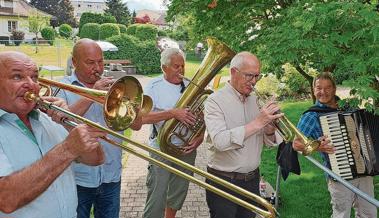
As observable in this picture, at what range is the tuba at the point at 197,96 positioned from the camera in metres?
4.45

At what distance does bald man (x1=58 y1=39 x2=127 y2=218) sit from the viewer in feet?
11.6

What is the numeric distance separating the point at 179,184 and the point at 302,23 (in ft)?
7.84

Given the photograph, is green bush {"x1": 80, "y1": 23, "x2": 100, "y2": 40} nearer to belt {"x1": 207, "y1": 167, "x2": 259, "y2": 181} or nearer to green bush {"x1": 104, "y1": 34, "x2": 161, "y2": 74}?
green bush {"x1": 104, "y1": 34, "x2": 161, "y2": 74}

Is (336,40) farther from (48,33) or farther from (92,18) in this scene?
(48,33)

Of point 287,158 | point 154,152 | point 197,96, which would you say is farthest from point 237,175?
point 154,152

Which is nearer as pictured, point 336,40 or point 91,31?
point 336,40

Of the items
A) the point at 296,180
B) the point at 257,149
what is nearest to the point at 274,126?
the point at 257,149

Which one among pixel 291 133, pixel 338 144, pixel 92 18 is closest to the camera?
pixel 291 133

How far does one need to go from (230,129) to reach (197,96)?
994 mm

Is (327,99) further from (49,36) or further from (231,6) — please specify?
(49,36)

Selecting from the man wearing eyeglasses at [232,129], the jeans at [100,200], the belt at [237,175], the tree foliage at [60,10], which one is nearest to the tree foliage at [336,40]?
the man wearing eyeglasses at [232,129]

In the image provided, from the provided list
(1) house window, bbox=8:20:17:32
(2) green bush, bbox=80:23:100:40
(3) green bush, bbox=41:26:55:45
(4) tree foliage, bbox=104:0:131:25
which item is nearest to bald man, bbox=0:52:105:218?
(2) green bush, bbox=80:23:100:40

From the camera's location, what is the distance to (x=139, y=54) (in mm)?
24859

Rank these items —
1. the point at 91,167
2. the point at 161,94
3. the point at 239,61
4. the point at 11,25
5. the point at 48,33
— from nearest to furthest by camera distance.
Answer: the point at 91,167 < the point at 239,61 < the point at 161,94 < the point at 48,33 < the point at 11,25
